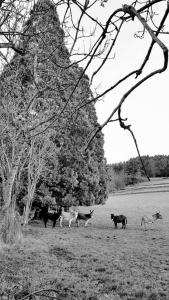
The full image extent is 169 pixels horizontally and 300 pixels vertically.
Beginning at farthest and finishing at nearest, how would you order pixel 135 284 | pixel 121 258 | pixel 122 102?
pixel 121 258 → pixel 135 284 → pixel 122 102

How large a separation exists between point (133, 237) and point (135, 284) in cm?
869

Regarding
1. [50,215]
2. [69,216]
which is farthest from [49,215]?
[69,216]

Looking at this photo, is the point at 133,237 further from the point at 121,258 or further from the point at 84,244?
the point at 121,258

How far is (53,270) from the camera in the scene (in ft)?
28.1

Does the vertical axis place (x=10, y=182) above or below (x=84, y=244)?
above

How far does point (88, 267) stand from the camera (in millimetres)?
9266

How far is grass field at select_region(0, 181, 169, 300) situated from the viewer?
6.84 meters

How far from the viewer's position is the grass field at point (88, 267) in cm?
684

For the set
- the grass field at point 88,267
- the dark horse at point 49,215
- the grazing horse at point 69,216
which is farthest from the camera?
the grazing horse at point 69,216

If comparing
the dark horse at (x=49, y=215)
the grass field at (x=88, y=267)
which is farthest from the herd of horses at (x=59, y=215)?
the grass field at (x=88, y=267)

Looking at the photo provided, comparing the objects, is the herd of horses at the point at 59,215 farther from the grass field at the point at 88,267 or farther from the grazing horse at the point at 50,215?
the grass field at the point at 88,267

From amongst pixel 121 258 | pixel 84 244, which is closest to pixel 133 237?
pixel 84 244

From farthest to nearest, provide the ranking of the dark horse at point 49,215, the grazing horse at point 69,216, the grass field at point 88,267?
the grazing horse at point 69,216
the dark horse at point 49,215
the grass field at point 88,267

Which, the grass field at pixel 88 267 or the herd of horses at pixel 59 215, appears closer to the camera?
the grass field at pixel 88 267
